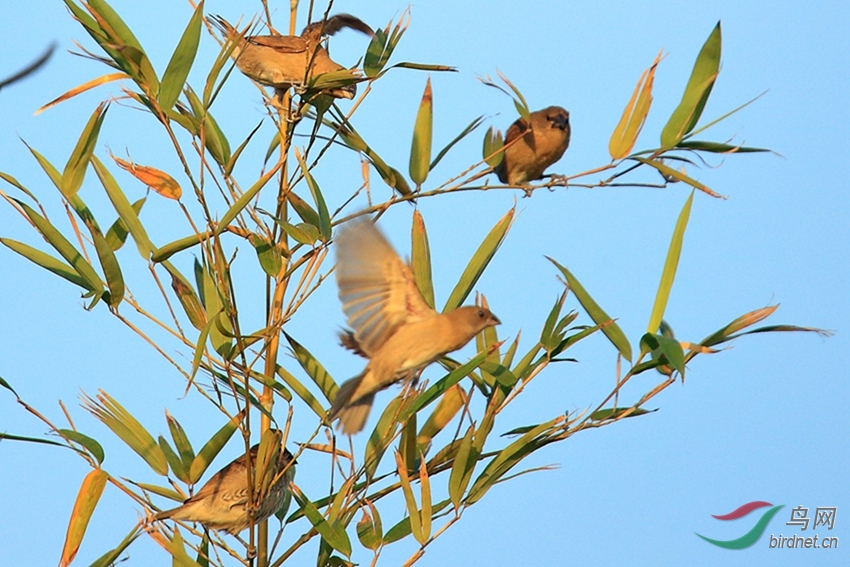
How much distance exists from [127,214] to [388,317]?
51 centimetres

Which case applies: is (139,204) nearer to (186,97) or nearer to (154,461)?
(186,97)

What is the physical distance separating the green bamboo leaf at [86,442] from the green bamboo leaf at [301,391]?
35 cm

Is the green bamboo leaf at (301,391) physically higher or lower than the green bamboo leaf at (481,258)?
lower

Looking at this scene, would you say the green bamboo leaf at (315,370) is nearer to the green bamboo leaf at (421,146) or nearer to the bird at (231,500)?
the bird at (231,500)

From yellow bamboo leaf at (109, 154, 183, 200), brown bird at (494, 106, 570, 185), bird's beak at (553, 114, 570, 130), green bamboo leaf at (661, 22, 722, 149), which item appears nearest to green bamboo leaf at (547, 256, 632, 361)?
green bamboo leaf at (661, 22, 722, 149)

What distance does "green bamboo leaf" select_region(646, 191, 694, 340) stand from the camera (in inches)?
66.7

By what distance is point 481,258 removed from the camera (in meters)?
1.84

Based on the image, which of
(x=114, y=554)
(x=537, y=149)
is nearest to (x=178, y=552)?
(x=114, y=554)

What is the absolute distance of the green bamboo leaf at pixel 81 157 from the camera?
169 cm

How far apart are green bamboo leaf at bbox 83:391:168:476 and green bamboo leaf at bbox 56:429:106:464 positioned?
89 mm

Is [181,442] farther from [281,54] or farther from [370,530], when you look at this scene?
[281,54]

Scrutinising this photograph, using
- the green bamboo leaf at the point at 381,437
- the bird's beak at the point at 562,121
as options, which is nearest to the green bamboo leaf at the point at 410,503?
the green bamboo leaf at the point at 381,437

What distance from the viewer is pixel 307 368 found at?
6.17 feet

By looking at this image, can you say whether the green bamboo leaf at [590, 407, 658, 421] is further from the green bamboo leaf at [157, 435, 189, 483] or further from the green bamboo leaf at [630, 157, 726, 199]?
the green bamboo leaf at [157, 435, 189, 483]
